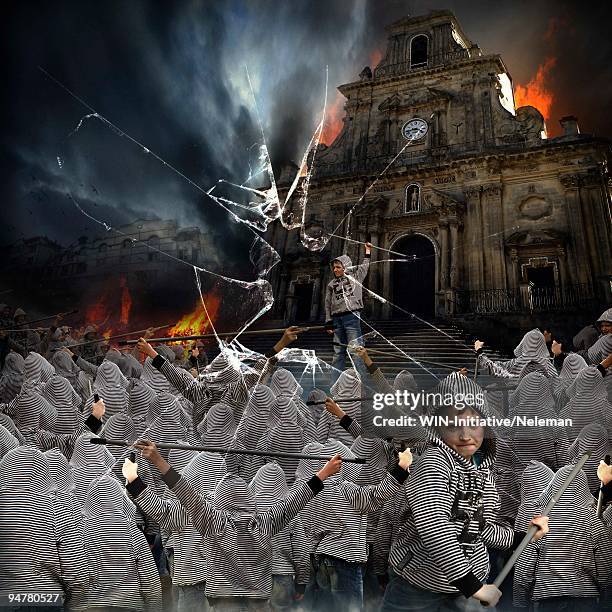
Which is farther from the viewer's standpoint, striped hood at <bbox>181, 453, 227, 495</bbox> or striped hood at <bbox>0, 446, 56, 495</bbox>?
striped hood at <bbox>181, 453, 227, 495</bbox>

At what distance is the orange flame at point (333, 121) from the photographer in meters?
24.4

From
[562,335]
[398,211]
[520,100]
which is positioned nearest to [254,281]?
[398,211]

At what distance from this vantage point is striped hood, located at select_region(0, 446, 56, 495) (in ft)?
9.99

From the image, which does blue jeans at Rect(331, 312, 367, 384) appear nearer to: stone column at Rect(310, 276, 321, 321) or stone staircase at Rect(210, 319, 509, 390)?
stone staircase at Rect(210, 319, 509, 390)

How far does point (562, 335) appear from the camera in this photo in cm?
1399

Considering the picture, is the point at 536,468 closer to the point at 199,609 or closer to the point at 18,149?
the point at 199,609

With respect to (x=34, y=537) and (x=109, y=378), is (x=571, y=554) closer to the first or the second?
(x=34, y=537)

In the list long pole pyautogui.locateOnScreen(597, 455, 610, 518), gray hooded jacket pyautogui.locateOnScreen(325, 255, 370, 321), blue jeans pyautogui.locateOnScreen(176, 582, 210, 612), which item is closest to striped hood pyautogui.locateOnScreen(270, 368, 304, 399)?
blue jeans pyautogui.locateOnScreen(176, 582, 210, 612)

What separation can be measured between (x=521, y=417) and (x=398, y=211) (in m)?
17.1

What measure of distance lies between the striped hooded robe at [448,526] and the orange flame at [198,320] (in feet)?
44.9

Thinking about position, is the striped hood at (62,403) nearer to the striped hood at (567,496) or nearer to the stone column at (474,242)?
the striped hood at (567,496)

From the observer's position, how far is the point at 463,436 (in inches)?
95.2

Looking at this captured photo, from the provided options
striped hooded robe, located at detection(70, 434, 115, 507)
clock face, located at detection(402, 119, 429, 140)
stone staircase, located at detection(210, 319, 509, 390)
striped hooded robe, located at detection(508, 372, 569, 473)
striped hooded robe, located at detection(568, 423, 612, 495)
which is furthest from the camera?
clock face, located at detection(402, 119, 429, 140)

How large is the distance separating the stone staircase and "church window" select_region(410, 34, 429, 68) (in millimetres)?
14372
